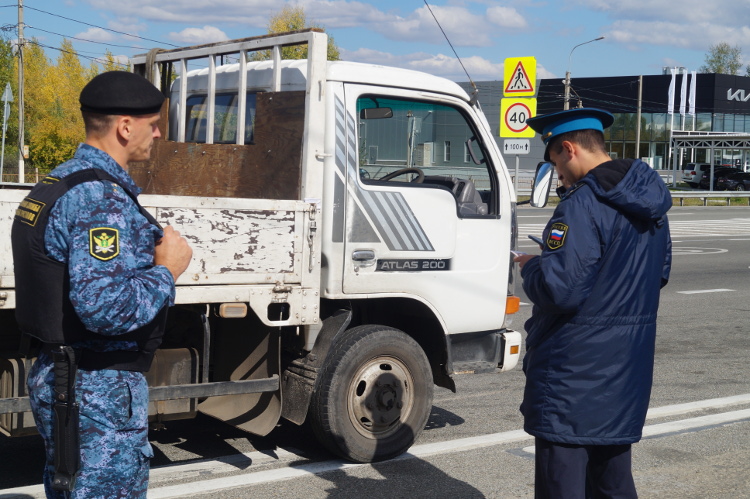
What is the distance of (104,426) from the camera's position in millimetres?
2662

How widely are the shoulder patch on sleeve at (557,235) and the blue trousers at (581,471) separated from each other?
2.43 ft

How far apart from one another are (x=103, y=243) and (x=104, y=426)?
1.81ft

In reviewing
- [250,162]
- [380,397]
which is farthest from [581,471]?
[250,162]

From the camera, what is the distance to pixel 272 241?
4648 millimetres

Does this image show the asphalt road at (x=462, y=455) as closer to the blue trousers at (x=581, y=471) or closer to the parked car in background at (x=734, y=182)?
the blue trousers at (x=581, y=471)

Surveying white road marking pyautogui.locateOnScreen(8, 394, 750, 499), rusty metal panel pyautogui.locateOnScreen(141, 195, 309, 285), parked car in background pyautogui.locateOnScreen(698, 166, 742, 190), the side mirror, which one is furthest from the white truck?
parked car in background pyautogui.locateOnScreen(698, 166, 742, 190)

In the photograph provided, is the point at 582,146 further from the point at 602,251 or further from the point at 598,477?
the point at 598,477

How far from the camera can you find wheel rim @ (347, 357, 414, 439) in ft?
17.2

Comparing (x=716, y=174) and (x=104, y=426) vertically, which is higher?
(x=716, y=174)

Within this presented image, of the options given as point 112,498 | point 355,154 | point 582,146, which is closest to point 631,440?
point 582,146

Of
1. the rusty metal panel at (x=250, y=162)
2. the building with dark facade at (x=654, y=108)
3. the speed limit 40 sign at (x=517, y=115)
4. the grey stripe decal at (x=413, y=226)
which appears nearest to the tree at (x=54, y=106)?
the building with dark facade at (x=654, y=108)

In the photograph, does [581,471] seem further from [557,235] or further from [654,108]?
[654,108]

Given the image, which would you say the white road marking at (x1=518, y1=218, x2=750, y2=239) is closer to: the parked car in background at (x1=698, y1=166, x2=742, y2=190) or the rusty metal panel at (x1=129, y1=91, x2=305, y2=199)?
the rusty metal panel at (x1=129, y1=91, x2=305, y2=199)

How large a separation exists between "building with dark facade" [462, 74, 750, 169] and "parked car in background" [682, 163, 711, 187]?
4.21 m
